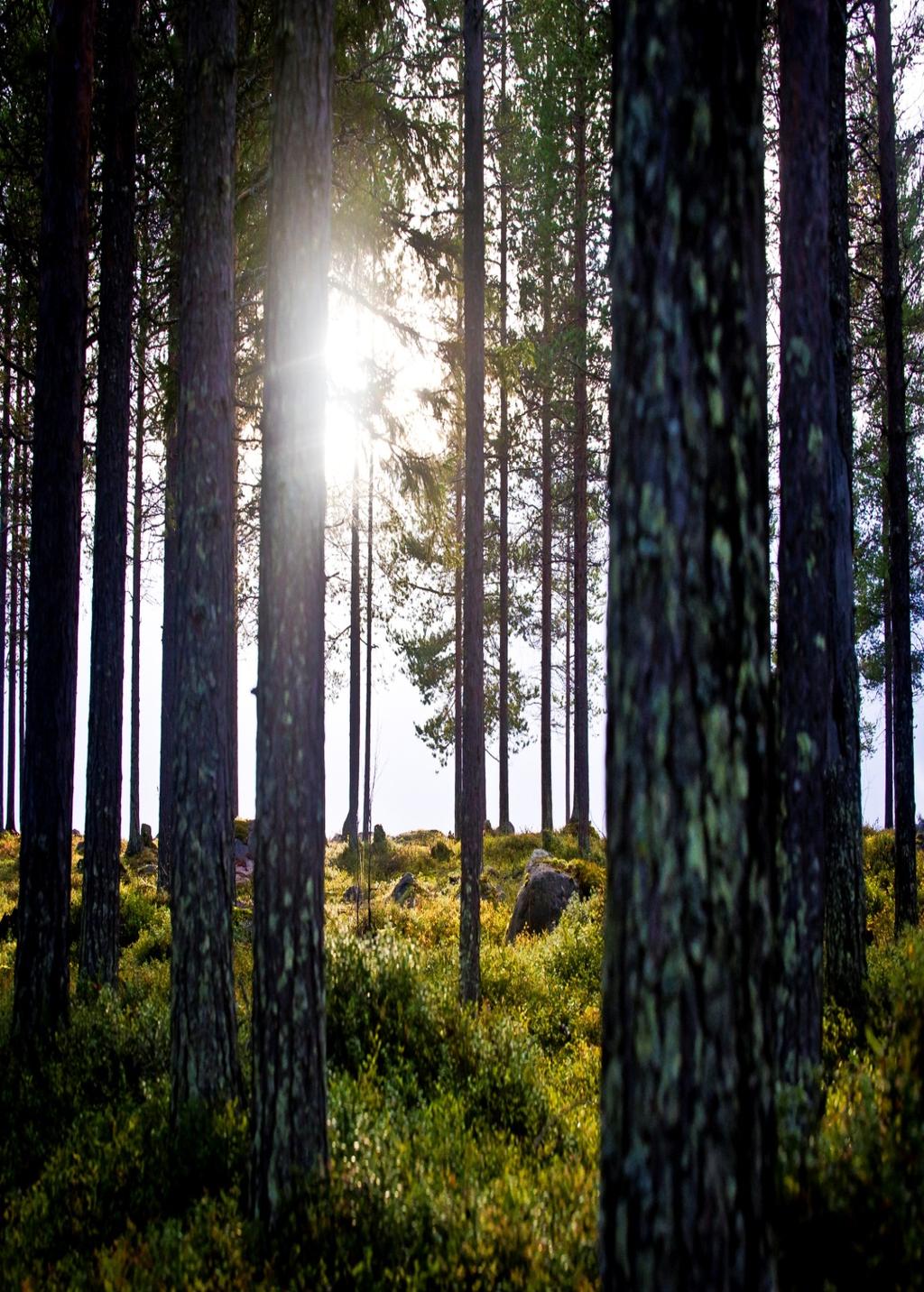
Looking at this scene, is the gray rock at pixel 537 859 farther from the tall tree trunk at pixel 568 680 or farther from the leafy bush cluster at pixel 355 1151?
the tall tree trunk at pixel 568 680

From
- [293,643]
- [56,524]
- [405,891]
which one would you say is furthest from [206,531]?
[405,891]

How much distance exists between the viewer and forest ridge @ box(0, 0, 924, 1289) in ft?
8.29

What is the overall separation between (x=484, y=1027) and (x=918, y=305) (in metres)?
19.2

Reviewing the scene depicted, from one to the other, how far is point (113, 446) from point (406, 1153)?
23.5 ft

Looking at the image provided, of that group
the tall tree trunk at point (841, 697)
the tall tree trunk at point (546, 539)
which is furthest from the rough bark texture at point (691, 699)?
the tall tree trunk at point (546, 539)

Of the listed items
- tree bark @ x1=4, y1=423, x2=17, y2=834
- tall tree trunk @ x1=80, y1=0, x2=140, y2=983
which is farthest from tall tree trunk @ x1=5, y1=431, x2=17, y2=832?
tall tree trunk @ x1=80, y1=0, x2=140, y2=983

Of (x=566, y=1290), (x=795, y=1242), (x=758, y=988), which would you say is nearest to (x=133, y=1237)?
(x=566, y=1290)

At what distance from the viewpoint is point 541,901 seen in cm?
A: 1297

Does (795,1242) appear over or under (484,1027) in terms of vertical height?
over

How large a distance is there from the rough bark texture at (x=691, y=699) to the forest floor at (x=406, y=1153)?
4.54 ft

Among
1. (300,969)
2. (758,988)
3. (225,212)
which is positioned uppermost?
(225,212)

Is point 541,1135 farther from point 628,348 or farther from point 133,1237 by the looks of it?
point 628,348

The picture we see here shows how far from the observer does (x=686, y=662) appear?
251 cm

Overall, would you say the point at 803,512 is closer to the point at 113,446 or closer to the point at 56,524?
the point at 56,524
